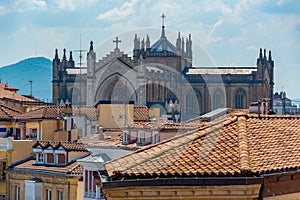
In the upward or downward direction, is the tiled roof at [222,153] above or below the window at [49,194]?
above

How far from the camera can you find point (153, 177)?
13906 millimetres

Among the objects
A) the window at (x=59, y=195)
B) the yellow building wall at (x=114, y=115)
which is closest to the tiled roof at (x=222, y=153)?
the window at (x=59, y=195)

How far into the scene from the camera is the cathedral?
111562 millimetres

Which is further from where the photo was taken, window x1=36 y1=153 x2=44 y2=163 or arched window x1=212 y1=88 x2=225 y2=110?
arched window x1=212 y1=88 x2=225 y2=110

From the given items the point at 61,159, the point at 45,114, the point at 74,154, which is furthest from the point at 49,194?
the point at 45,114

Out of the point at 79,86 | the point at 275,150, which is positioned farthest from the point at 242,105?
the point at 275,150

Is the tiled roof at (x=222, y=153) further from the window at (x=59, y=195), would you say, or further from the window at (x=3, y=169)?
the window at (x=3, y=169)

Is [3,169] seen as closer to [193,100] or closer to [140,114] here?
[140,114]

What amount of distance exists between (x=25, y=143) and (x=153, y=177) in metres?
30.3

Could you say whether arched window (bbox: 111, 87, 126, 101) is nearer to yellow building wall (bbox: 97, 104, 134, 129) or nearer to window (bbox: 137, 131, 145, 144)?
yellow building wall (bbox: 97, 104, 134, 129)

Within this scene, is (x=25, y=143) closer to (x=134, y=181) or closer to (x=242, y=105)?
(x=134, y=181)

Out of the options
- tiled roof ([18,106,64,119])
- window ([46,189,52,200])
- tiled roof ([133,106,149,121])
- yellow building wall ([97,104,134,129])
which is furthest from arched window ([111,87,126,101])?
window ([46,189,52,200])

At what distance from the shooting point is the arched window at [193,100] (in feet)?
396

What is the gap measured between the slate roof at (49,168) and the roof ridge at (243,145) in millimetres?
21009
